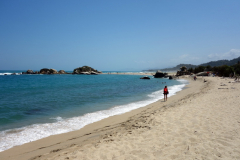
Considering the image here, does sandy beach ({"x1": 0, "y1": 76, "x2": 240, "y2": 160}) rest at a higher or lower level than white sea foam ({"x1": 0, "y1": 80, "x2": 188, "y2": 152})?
higher

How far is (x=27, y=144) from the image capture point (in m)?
6.31

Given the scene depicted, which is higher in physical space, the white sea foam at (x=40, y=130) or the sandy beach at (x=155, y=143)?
the sandy beach at (x=155, y=143)

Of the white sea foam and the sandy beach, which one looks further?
the white sea foam

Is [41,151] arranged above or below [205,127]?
below

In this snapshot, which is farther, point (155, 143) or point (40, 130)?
point (40, 130)

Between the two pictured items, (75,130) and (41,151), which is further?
(75,130)

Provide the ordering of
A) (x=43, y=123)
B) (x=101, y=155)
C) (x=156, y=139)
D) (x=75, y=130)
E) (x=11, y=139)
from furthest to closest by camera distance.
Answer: (x=43, y=123) → (x=75, y=130) → (x=11, y=139) → (x=156, y=139) → (x=101, y=155)

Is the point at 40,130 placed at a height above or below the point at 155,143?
below

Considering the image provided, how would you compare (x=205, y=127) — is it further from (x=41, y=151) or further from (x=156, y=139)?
(x=41, y=151)

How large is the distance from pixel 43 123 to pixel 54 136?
2.44 meters

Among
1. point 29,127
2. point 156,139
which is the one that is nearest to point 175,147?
point 156,139

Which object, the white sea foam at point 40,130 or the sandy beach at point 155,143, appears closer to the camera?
the sandy beach at point 155,143

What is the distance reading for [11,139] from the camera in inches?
265

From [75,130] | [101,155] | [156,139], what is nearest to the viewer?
[101,155]
